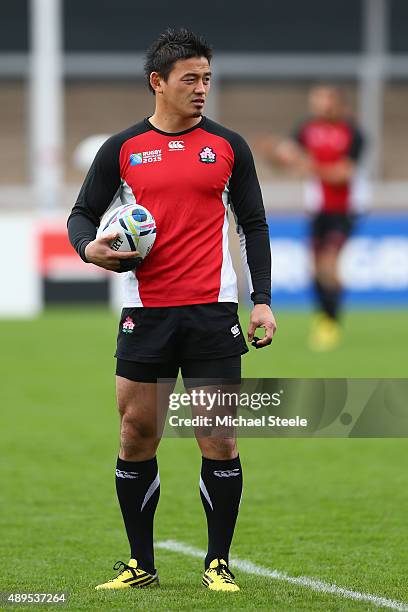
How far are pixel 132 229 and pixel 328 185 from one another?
1062cm

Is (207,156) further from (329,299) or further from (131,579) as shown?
(329,299)

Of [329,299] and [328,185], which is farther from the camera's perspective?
[328,185]

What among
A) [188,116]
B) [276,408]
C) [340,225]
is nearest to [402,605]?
[276,408]

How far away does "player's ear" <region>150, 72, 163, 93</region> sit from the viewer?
16.0ft

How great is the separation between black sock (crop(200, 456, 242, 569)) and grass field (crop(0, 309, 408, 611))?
0.60ft

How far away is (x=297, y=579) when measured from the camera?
5234 millimetres

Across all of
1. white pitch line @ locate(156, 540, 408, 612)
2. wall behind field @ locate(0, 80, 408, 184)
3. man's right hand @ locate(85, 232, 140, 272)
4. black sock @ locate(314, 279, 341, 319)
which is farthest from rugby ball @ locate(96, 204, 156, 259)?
wall behind field @ locate(0, 80, 408, 184)

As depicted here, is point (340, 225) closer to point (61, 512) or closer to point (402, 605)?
point (61, 512)

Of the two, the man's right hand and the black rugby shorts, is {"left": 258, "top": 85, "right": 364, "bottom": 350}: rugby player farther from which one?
the man's right hand

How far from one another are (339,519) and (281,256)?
11.8 meters

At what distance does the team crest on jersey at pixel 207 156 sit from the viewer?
4.81 meters

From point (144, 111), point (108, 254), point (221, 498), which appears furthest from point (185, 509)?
point (144, 111)

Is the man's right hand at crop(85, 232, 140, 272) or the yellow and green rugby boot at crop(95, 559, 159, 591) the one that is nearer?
the man's right hand at crop(85, 232, 140, 272)

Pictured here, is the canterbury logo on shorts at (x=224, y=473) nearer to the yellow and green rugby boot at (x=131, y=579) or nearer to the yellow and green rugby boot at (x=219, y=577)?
the yellow and green rugby boot at (x=219, y=577)
